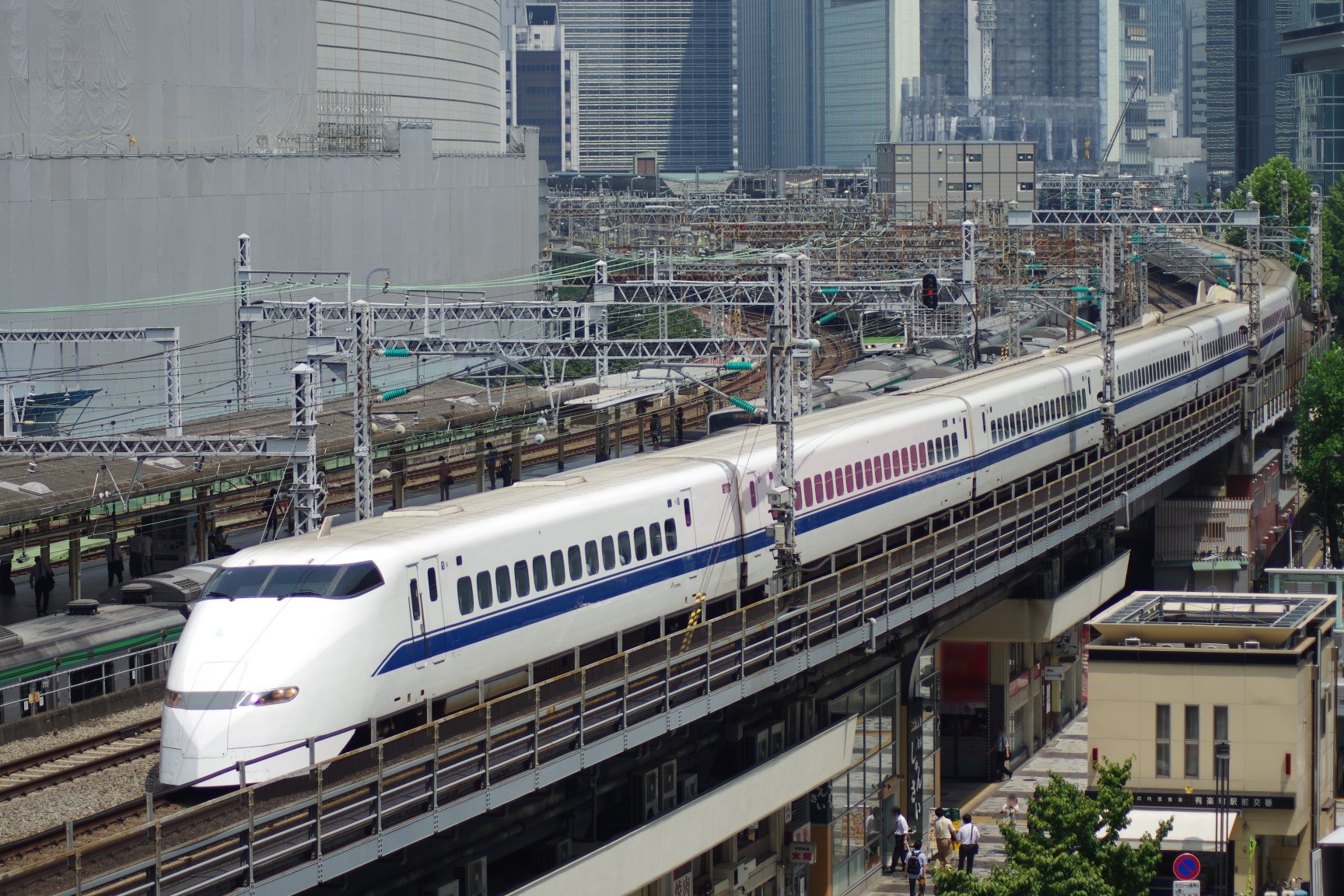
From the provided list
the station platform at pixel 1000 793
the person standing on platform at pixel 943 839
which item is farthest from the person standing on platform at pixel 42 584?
the person standing on platform at pixel 943 839

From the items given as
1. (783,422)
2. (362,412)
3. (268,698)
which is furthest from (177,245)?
(268,698)

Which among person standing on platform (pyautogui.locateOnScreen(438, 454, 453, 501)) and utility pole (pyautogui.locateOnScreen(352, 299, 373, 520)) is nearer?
utility pole (pyautogui.locateOnScreen(352, 299, 373, 520))

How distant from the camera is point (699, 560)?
31375 mm

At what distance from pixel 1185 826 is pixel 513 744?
12372 millimetres

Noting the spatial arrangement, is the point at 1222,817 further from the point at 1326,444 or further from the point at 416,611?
the point at 1326,444

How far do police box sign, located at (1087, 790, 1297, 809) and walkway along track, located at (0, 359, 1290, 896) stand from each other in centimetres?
550

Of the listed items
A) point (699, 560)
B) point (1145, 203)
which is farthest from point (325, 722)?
point (1145, 203)

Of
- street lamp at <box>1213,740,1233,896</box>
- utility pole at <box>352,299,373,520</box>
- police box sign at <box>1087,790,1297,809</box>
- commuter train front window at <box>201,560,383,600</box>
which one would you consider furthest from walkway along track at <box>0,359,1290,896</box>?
utility pole at <box>352,299,373,520</box>

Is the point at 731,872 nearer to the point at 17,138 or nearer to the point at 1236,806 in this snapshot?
the point at 1236,806

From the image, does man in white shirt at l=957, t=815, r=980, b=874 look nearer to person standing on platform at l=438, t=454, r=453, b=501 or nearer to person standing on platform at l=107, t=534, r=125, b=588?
person standing on platform at l=438, t=454, r=453, b=501

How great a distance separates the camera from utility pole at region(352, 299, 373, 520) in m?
34.8

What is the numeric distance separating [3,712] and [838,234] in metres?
95.0

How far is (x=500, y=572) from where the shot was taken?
2603cm

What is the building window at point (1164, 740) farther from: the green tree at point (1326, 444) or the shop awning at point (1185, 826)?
the green tree at point (1326, 444)
